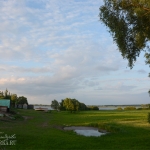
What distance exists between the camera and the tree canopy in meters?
16.0

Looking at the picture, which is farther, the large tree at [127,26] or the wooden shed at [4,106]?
the wooden shed at [4,106]

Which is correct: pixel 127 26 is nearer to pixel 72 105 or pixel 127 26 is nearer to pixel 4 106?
pixel 4 106

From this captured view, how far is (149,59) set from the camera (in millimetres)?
17047

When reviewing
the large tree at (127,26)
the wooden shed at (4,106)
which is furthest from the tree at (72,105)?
the large tree at (127,26)

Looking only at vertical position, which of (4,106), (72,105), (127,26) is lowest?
(4,106)

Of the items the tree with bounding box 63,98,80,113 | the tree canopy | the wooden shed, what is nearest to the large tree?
the tree canopy

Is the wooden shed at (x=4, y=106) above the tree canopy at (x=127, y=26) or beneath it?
beneath

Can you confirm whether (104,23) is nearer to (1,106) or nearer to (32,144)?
(32,144)

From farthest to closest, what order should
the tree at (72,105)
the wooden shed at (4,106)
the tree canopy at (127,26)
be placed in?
the tree at (72,105), the wooden shed at (4,106), the tree canopy at (127,26)

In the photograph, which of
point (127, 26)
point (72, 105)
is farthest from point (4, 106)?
point (127, 26)

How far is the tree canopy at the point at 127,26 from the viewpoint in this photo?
16.0 metres

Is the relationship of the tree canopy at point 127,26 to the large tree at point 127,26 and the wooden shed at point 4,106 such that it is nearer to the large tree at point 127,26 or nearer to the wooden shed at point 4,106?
the large tree at point 127,26

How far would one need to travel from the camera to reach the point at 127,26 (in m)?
16.6

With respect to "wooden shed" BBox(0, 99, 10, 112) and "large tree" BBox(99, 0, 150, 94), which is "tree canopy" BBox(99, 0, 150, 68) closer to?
"large tree" BBox(99, 0, 150, 94)
